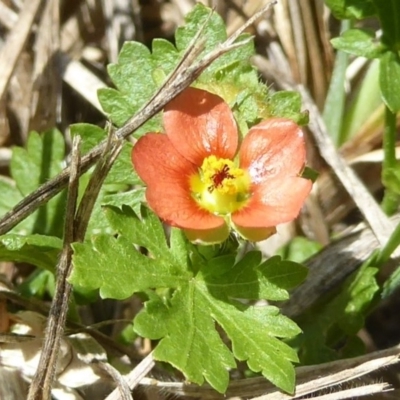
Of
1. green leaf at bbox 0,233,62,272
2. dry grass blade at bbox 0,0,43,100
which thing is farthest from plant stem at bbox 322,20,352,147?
green leaf at bbox 0,233,62,272

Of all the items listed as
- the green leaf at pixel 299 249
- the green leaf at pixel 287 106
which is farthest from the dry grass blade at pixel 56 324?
the green leaf at pixel 299 249

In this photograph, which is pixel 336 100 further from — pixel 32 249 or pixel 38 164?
pixel 32 249

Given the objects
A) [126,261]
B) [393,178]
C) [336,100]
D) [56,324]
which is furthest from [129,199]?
[336,100]

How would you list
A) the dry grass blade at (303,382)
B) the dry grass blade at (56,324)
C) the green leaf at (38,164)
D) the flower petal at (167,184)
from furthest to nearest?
the green leaf at (38,164) < the dry grass blade at (303,382) < the dry grass blade at (56,324) < the flower petal at (167,184)

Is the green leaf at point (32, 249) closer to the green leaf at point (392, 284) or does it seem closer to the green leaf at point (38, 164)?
the green leaf at point (38, 164)

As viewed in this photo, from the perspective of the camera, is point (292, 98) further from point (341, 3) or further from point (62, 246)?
point (62, 246)

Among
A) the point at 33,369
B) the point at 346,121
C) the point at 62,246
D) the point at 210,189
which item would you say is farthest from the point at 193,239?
the point at 346,121
